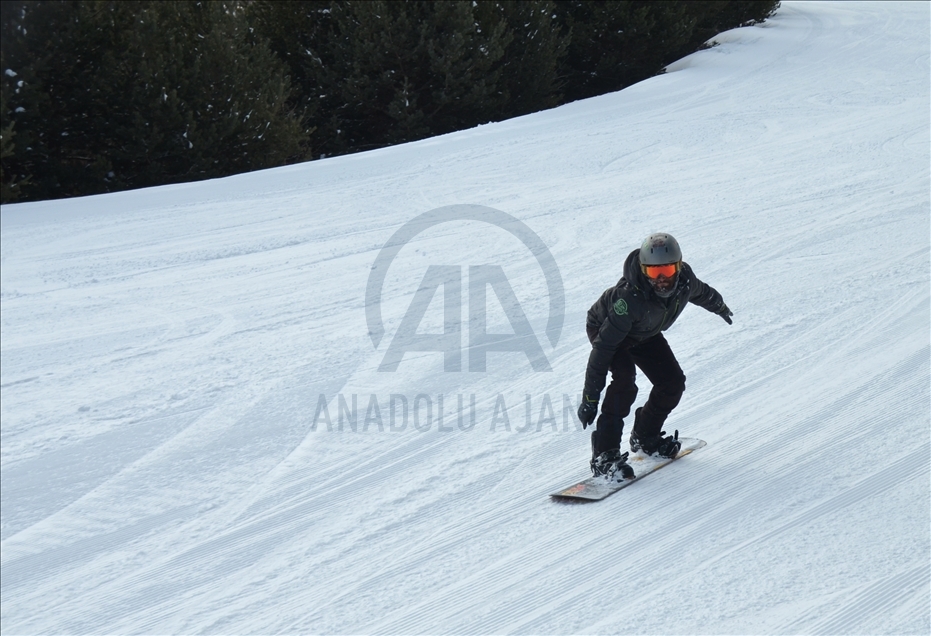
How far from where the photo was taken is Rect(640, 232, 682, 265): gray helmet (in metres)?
4.88

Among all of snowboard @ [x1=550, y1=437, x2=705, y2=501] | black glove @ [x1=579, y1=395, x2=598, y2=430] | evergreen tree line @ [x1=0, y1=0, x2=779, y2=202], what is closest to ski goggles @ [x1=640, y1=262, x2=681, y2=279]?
black glove @ [x1=579, y1=395, x2=598, y2=430]

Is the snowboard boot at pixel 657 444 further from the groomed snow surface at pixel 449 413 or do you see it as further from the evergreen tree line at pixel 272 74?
the evergreen tree line at pixel 272 74

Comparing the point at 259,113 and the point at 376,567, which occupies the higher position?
the point at 259,113

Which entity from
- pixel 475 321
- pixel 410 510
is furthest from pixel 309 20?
pixel 410 510

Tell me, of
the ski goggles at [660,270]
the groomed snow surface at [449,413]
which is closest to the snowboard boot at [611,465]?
the groomed snow surface at [449,413]

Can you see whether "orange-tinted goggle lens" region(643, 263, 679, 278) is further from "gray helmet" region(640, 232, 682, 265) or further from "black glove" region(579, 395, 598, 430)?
"black glove" region(579, 395, 598, 430)

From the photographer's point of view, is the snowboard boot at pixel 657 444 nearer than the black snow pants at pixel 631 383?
No

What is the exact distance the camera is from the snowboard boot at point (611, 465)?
5527mm

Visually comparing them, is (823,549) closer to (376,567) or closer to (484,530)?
(484,530)

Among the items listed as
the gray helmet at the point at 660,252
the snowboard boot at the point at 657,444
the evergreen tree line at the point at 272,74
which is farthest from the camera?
the evergreen tree line at the point at 272,74

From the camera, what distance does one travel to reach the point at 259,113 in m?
15.8

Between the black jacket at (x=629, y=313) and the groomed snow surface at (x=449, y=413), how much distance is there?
3.05ft

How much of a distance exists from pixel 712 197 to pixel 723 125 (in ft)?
15.0

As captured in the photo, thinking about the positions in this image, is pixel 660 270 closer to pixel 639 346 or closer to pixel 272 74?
pixel 639 346
